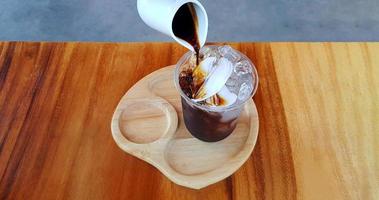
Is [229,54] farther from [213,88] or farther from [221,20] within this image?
[221,20]

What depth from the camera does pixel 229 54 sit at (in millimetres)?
712

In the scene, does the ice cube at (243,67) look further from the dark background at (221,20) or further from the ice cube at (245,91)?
the dark background at (221,20)

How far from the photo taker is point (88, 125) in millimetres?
743

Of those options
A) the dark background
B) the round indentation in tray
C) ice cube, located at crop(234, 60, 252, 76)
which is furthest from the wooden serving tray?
the dark background

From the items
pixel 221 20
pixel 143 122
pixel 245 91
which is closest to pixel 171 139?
pixel 143 122

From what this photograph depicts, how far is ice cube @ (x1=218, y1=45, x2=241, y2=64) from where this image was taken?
0.71 metres

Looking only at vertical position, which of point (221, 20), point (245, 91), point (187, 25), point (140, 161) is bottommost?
point (221, 20)

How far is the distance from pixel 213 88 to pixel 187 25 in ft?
0.43

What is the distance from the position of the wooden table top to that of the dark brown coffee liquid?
0.21 metres

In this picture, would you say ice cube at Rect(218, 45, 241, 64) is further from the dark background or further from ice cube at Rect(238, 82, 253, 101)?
the dark background

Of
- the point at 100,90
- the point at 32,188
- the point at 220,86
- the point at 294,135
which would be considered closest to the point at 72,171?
the point at 32,188

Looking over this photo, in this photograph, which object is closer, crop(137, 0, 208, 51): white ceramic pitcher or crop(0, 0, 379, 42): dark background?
crop(137, 0, 208, 51): white ceramic pitcher

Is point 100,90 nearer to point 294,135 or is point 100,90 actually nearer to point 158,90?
point 158,90

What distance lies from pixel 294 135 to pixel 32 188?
1.77 ft
